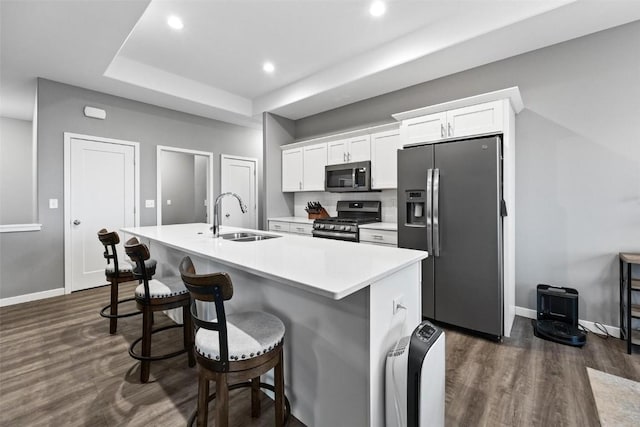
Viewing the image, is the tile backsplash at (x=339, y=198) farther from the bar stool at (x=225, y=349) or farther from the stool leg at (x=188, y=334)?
the bar stool at (x=225, y=349)

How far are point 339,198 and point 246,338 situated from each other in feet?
11.6

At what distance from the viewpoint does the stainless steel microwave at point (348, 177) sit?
3947mm

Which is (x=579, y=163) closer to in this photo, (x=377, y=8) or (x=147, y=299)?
(x=377, y=8)

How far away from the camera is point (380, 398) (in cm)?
133

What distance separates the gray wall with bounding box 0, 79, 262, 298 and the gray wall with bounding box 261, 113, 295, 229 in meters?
1.67

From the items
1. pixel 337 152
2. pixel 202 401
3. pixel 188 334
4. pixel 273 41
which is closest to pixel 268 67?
pixel 273 41

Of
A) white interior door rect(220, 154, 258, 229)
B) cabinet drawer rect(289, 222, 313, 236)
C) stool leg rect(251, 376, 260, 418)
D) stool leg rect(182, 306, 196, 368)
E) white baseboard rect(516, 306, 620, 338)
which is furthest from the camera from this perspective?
white interior door rect(220, 154, 258, 229)

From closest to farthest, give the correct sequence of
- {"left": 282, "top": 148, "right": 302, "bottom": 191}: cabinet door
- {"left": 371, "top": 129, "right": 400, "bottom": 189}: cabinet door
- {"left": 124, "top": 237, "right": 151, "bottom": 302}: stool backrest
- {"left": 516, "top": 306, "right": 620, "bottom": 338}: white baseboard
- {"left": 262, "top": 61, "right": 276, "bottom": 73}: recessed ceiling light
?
{"left": 124, "top": 237, "right": 151, "bottom": 302}: stool backrest < {"left": 516, "top": 306, "right": 620, "bottom": 338}: white baseboard < {"left": 371, "top": 129, "right": 400, "bottom": 189}: cabinet door < {"left": 262, "top": 61, "right": 276, "bottom": 73}: recessed ceiling light < {"left": 282, "top": 148, "right": 302, "bottom": 191}: cabinet door

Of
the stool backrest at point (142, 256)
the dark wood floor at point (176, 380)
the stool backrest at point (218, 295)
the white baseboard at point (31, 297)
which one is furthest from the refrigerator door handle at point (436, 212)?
the white baseboard at point (31, 297)

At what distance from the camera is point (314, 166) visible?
4648 mm

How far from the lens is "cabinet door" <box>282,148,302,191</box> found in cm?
490

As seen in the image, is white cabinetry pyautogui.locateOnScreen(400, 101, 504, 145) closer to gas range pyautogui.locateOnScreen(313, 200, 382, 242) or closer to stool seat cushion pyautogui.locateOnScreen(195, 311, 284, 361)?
gas range pyautogui.locateOnScreen(313, 200, 382, 242)

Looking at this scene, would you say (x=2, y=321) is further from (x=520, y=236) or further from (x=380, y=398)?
(x=520, y=236)

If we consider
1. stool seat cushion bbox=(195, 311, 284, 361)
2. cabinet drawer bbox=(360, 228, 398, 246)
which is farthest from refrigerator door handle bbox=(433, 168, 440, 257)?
stool seat cushion bbox=(195, 311, 284, 361)
